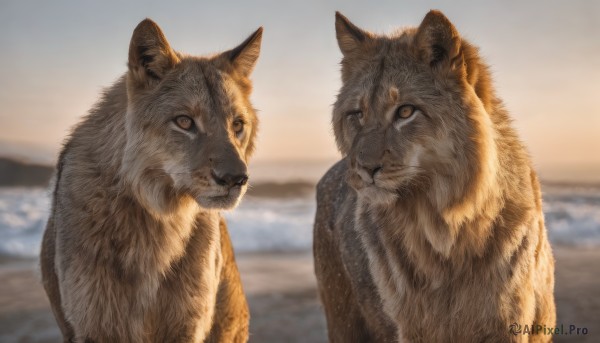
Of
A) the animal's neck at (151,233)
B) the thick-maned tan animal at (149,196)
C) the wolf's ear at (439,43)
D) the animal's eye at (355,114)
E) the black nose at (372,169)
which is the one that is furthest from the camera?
the animal's neck at (151,233)

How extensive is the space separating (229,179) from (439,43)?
165 centimetres

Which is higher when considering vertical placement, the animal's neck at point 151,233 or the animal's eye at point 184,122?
the animal's eye at point 184,122

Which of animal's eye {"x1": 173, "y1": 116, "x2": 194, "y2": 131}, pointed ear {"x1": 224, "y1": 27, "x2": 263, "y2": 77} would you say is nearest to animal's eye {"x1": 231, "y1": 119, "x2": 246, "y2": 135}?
animal's eye {"x1": 173, "y1": 116, "x2": 194, "y2": 131}

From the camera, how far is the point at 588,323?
830cm

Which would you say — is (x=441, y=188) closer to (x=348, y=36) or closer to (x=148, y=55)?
(x=348, y=36)

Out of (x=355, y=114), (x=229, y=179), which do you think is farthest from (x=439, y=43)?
(x=229, y=179)

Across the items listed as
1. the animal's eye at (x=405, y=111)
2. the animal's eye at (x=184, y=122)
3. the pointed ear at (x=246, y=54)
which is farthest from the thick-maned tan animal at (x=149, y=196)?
the animal's eye at (x=405, y=111)

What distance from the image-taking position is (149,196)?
4680mm

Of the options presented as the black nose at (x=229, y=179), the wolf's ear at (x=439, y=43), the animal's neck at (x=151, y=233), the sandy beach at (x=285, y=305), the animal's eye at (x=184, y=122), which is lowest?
the sandy beach at (x=285, y=305)

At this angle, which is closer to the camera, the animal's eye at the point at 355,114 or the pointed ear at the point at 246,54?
the animal's eye at the point at 355,114

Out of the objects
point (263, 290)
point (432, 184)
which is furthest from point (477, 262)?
point (263, 290)

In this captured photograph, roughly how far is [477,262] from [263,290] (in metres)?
5.83

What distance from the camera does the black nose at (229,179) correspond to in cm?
435

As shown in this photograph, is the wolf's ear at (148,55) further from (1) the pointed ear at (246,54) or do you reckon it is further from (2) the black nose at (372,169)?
(2) the black nose at (372,169)
